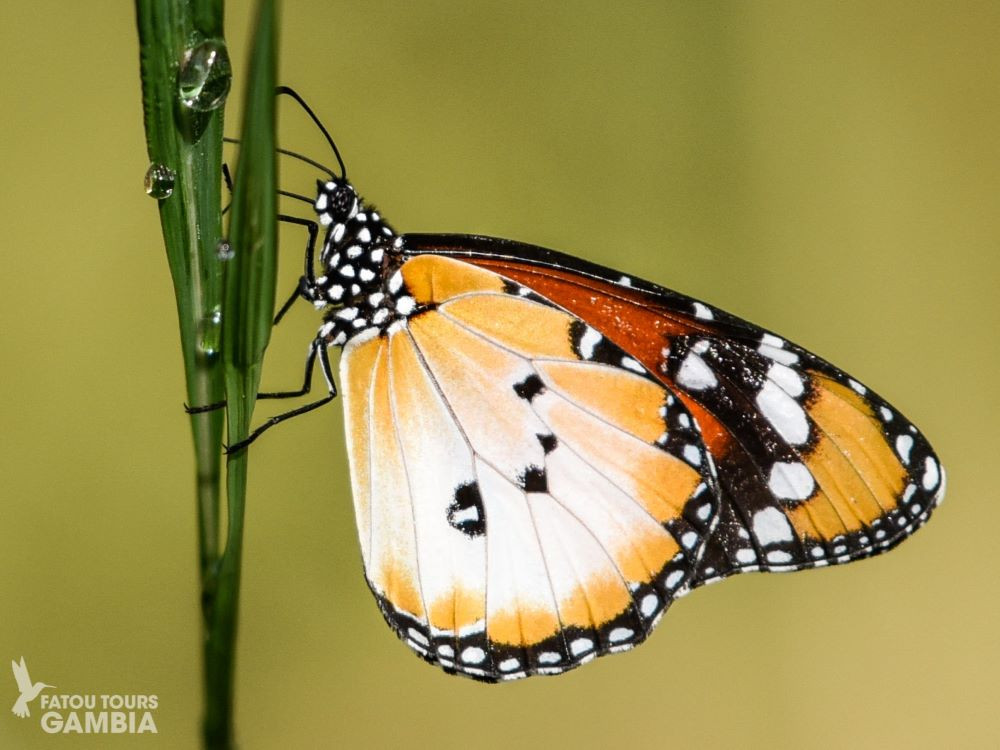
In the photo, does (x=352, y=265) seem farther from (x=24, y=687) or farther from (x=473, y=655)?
(x=24, y=687)

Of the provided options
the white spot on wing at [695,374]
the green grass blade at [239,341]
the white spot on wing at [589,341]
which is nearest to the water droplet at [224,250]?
the green grass blade at [239,341]

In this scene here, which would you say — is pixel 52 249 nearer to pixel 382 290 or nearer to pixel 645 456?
pixel 382 290

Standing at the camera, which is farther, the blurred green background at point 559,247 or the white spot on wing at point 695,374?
the blurred green background at point 559,247

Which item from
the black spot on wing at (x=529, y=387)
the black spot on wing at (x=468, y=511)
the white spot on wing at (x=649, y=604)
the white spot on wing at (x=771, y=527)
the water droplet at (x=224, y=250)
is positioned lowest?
the white spot on wing at (x=649, y=604)

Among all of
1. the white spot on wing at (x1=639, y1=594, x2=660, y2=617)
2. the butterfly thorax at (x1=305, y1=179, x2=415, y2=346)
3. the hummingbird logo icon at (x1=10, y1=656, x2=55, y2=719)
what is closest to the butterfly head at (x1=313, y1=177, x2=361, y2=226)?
the butterfly thorax at (x1=305, y1=179, x2=415, y2=346)

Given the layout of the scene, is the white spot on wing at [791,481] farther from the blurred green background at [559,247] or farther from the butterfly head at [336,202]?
the blurred green background at [559,247]

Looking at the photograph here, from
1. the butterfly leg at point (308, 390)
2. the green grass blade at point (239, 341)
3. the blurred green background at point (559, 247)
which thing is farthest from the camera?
the blurred green background at point (559, 247)

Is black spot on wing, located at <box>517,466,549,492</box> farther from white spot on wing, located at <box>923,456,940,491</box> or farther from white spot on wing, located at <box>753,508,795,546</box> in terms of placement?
white spot on wing, located at <box>923,456,940,491</box>
